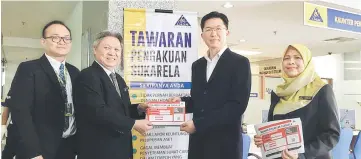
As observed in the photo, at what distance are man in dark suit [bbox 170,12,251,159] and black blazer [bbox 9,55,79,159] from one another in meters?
0.75

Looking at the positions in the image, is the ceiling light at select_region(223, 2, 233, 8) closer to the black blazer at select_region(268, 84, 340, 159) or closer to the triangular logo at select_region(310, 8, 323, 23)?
the triangular logo at select_region(310, 8, 323, 23)

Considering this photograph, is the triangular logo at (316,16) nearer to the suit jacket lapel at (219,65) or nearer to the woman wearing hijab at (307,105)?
the woman wearing hijab at (307,105)

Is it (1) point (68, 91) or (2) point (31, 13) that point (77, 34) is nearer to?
(2) point (31, 13)

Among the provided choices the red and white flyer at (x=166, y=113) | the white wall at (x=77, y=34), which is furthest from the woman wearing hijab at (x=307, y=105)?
the white wall at (x=77, y=34)

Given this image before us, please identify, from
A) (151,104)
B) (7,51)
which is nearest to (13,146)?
(151,104)

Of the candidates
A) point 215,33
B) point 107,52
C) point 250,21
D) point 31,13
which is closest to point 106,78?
point 107,52

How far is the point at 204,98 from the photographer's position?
2.26m

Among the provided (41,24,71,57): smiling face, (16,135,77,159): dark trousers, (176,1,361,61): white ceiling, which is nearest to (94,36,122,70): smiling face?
(41,24,71,57): smiling face

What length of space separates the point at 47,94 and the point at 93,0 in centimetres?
349

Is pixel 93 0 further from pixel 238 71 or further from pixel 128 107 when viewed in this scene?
pixel 238 71

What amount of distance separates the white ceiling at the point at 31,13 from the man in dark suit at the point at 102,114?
503 centimetres

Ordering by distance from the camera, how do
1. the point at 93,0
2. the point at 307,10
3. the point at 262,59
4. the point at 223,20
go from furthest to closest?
the point at 262,59 < the point at 307,10 < the point at 93,0 < the point at 223,20

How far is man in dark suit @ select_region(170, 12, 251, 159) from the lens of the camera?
7.11ft

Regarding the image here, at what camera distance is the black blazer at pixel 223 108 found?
2.16 m
